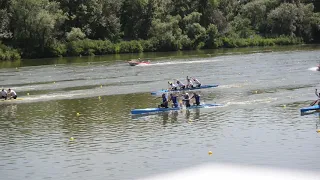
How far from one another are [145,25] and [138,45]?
21.4 ft

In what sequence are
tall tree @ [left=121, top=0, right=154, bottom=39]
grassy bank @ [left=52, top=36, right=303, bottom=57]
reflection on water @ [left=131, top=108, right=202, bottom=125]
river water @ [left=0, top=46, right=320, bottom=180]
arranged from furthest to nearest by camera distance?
tall tree @ [left=121, top=0, right=154, bottom=39] → grassy bank @ [left=52, top=36, right=303, bottom=57] → reflection on water @ [left=131, top=108, right=202, bottom=125] → river water @ [left=0, top=46, right=320, bottom=180]

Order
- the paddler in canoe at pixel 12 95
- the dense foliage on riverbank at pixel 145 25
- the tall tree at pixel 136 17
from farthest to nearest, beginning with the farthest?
the tall tree at pixel 136 17
the dense foliage on riverbank at pixel 145 25
the paddler in canoe at pixel 12 95

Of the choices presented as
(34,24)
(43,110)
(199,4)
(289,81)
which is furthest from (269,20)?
(43,110)

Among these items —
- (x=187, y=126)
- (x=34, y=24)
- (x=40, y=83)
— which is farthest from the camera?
(x=34, y=24)

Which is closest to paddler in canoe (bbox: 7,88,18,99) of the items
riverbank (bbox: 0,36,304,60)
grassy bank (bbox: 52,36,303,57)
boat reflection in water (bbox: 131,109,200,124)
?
boat reflection in water (bbox: 131,109,200,124)

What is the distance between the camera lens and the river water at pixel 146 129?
2177 centimetres

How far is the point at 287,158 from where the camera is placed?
21.5 meters

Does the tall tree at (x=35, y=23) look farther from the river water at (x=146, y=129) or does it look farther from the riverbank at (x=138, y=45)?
the river water at (x=146, y=129)

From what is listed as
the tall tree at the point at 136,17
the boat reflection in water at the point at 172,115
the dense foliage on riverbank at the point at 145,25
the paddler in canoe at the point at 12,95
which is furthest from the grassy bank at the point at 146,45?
the boat reflection in water at the point at 172,115

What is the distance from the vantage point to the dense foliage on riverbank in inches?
3509

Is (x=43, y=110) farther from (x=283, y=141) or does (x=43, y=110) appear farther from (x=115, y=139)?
(x=283, y=141)

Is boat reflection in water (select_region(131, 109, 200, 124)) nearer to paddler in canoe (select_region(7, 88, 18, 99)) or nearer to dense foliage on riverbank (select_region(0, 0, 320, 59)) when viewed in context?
paddler in canoe (select_region(7, 88, 18, 99))

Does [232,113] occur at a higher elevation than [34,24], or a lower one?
lower

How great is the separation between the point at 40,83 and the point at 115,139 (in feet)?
94.2
